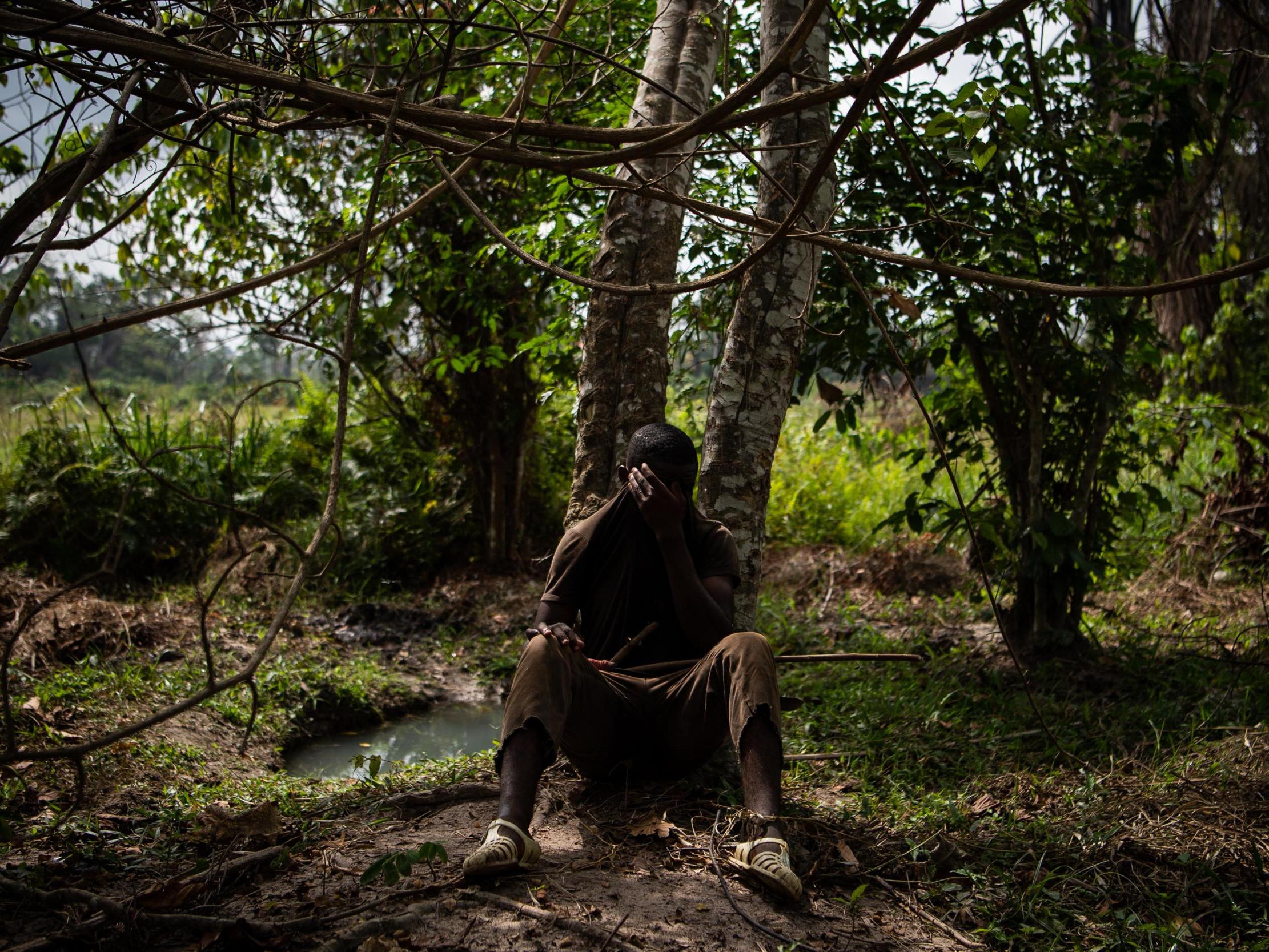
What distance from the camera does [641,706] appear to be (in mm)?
2977

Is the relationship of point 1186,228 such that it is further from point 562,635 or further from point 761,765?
point 562,635

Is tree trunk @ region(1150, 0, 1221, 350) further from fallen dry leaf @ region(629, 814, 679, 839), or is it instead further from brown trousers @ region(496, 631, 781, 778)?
fallen dry leaf @ region(629, 814, 679, 839)

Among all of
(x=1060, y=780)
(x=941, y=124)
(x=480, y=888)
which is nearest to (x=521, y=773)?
(x=480, y=888)

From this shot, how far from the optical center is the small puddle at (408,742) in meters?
4.66

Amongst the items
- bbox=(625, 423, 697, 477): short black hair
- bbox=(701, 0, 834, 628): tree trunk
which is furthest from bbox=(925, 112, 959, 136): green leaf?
bbox=(625, 423, 697, 477): short black hair

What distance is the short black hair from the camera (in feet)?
10.0

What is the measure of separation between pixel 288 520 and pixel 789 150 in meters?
6.33

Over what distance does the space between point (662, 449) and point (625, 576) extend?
456 mm

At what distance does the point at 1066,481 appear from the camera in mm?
5004

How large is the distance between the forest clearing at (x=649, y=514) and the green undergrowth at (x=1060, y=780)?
2 centimetres

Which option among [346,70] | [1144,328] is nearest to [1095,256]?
[1144,328]

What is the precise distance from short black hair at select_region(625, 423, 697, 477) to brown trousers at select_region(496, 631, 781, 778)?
62 cm

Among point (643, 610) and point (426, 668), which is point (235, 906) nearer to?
point (643, 610)

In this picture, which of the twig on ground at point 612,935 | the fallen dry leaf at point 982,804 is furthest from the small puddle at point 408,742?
the twig on ground at point 612,935
